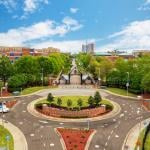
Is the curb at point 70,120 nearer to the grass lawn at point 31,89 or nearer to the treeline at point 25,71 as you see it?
the grass lawn at point 31,89

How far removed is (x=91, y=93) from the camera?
8369 cm

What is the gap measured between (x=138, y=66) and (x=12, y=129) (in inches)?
2133

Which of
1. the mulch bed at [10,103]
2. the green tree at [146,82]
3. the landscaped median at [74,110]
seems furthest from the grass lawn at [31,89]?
the green tree at [146,82]

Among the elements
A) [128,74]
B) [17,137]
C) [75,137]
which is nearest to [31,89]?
[128,74]

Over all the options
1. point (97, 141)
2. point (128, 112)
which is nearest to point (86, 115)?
point (128, 112)

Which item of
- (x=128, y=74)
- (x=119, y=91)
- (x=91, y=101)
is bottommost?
(x=91, y=101)

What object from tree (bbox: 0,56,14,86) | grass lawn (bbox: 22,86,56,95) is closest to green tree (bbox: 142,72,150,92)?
grass lawn (bbox: 22,86,56,95)

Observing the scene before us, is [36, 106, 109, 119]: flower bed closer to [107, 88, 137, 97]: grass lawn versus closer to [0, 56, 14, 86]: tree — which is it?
[107, 88, 137, 97]: grass lawn

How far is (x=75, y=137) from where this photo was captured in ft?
148

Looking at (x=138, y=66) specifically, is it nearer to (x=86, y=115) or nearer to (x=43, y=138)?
(x=86, y=115)

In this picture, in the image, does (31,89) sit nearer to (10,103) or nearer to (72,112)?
(10,103)

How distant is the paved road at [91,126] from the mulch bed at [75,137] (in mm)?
1280

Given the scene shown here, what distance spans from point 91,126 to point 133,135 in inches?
341

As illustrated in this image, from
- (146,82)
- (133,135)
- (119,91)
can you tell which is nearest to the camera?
(133,135)
